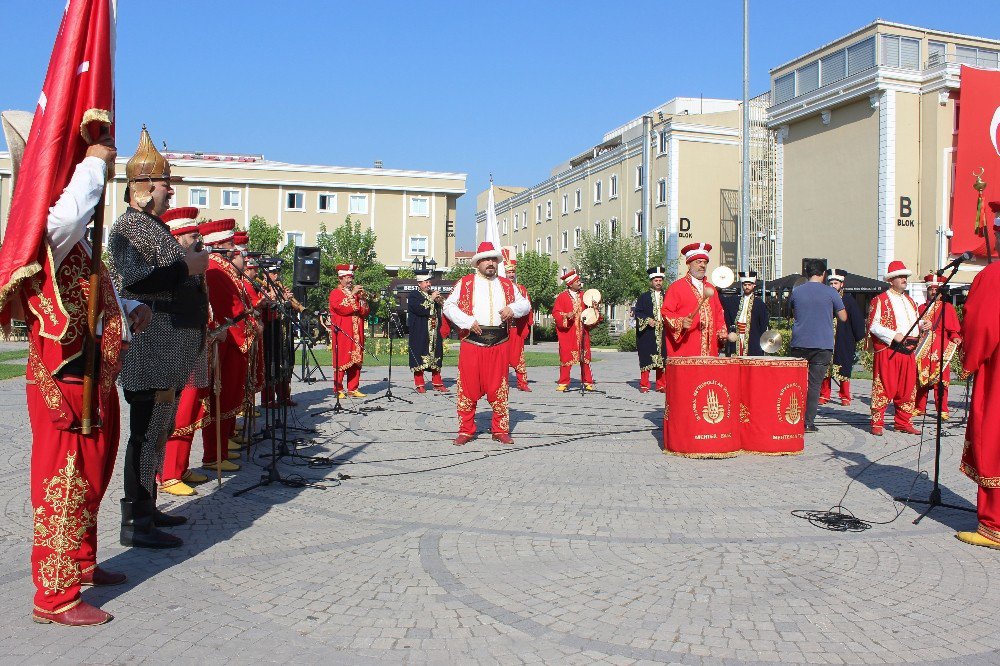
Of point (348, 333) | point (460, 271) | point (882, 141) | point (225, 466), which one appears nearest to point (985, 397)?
point (225, 466)

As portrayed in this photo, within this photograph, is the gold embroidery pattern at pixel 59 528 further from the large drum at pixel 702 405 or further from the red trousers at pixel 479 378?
the large drum at pixel 702 405

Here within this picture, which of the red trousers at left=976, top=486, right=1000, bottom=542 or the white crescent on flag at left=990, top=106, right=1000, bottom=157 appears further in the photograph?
the white crescent on flag at left=990, top=106, right=1000, bottom=157

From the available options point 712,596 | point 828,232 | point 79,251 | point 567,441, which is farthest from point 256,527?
point 828,232

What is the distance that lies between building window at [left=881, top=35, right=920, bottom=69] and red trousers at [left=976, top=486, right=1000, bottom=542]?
1284 inches

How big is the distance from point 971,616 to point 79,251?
4.67 m

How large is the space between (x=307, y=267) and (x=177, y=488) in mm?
4510

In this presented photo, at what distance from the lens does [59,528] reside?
155 inches

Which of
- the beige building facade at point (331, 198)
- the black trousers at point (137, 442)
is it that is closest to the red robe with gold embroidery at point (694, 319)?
the black trousers at point (137, 442)

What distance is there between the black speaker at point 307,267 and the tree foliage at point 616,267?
1319 inches

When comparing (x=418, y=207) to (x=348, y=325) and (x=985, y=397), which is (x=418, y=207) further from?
(x=985, y=397)

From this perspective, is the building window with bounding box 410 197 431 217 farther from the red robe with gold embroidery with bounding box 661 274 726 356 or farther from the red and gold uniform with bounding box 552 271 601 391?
the red robe with gold embroidery with bounding box 661 274 726 356

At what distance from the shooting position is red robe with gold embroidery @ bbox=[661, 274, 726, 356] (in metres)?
9.69

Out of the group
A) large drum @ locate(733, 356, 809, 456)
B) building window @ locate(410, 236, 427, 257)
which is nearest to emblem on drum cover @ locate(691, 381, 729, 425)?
large drum @ locate(733, 356, 809, 456)

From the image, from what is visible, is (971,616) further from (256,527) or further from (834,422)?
(834,422)
